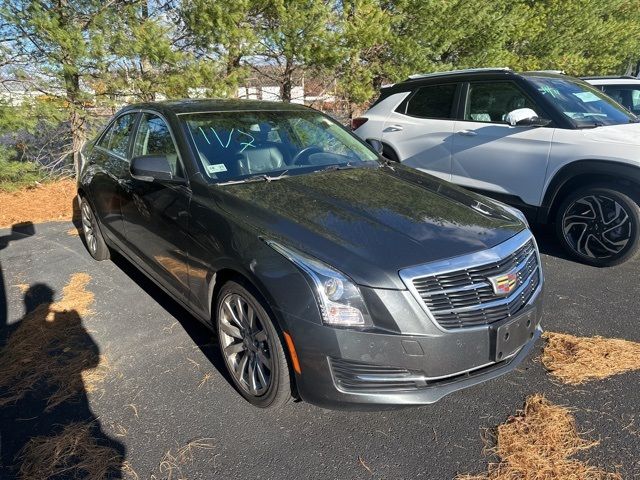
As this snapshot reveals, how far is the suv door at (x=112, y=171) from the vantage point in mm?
4152

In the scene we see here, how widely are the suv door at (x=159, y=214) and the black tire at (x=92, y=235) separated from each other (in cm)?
109

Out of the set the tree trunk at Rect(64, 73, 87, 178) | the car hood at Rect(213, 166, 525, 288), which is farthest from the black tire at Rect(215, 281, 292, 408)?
the tree trunk at Rect(64, 73, 87, 178)

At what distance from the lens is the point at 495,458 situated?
233cm

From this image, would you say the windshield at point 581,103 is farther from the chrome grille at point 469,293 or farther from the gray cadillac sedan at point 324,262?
the chrome grille at point 469,293

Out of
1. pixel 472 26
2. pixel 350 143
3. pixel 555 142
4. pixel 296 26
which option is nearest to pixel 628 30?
pixel 472 26

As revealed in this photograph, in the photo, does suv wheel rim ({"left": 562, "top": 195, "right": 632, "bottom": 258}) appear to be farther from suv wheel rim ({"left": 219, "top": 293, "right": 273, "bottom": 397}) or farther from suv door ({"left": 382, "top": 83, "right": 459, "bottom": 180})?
suv wheel rim ({"left": 219, "top": 293, "right": 273, "bottom": 397})

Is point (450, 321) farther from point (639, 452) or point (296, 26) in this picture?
point (296, 26)

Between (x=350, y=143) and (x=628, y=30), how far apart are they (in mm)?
15262

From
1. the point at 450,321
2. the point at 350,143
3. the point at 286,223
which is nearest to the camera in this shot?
the point at 450,321

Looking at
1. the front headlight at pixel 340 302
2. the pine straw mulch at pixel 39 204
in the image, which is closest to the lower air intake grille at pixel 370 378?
the front headlight at pixel 340 302

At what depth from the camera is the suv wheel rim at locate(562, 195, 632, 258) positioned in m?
4.44

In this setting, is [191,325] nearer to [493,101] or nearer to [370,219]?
[370,219]

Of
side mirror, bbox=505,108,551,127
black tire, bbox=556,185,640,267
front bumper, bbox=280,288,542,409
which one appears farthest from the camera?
side mirror, bbox=505,108,551,127

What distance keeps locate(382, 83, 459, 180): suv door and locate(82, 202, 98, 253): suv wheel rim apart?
3.79 m
